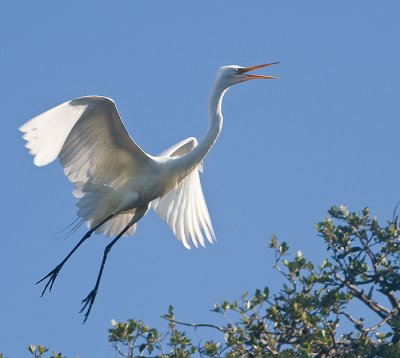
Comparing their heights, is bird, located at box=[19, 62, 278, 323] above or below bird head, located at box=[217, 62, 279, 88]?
below

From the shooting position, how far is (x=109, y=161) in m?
9.88

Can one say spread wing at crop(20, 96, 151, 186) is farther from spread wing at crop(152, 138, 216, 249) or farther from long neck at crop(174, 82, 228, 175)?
spread wing at crop(152, 138, 216, 249)

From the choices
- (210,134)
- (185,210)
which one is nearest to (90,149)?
(210,134)

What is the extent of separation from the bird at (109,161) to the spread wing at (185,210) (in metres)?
0.31

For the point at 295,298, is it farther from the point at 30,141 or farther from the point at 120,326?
the point at 30,141

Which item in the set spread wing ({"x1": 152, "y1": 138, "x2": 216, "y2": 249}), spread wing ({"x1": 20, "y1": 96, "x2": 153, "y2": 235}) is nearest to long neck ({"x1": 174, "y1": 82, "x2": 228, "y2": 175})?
spread wing ({"x1": 20, "y1": 96, "x2": 153, "y2": 235})

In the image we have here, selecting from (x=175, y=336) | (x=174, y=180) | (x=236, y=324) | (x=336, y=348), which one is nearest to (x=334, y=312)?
(x=336, y=348)

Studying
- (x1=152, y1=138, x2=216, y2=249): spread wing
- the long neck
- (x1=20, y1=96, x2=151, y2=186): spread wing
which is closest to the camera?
(x1=20, y1=96, x2=151, y2=186): spread wing

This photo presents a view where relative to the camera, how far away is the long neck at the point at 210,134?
9758 mm

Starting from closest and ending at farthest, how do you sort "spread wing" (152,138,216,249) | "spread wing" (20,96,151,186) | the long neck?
"spread wing" (20,96,151,186)
the long neck
"spread wing" (152,138,216,249)

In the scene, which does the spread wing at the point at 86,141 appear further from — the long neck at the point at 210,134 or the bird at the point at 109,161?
the long neck at the point at 210,134

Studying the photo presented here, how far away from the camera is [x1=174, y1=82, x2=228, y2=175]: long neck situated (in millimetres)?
9758

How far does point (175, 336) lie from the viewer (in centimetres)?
723

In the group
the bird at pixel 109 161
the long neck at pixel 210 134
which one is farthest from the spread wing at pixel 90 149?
the long neck at pixel 210 134
